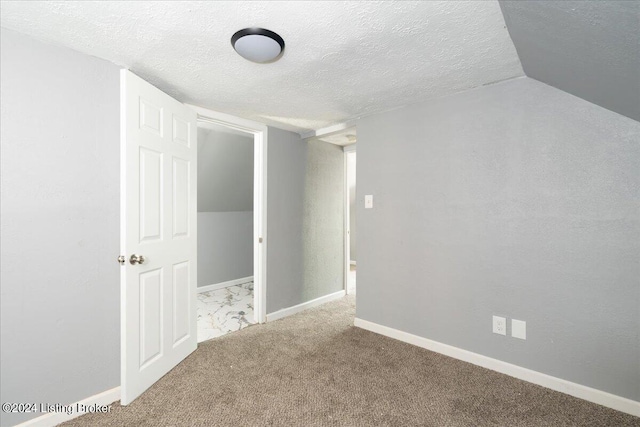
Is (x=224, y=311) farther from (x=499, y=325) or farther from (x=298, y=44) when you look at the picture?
(x=298, y=44)

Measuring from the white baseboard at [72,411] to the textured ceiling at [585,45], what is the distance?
307cm

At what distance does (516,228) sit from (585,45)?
1230 mm

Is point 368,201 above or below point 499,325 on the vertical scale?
above

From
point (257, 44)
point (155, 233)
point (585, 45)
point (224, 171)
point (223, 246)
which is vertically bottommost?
point (223, 246)

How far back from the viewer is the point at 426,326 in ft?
8.71

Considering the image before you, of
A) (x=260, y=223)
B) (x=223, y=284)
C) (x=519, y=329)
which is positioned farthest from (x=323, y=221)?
(x=519, y=329)

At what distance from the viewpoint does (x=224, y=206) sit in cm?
473

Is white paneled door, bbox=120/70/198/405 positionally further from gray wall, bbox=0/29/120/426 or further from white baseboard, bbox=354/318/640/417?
white baseboard, bbox=354/318/640/417

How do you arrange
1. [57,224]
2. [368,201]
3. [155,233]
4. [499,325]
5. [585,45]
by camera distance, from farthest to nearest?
[368,201] < [499,325] < [155,233] < [57,224] < [585,45]

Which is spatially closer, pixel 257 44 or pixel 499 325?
pixel 257 44

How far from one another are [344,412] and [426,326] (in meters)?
1.18

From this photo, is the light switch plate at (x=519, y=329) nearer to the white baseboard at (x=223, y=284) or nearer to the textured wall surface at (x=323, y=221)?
the textured wall surface at (x=323, y=221)

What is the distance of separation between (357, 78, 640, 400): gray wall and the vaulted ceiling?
0.71 feet

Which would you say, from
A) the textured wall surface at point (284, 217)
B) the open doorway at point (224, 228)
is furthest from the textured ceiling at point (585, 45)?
the open doorway at point (224, 228)
